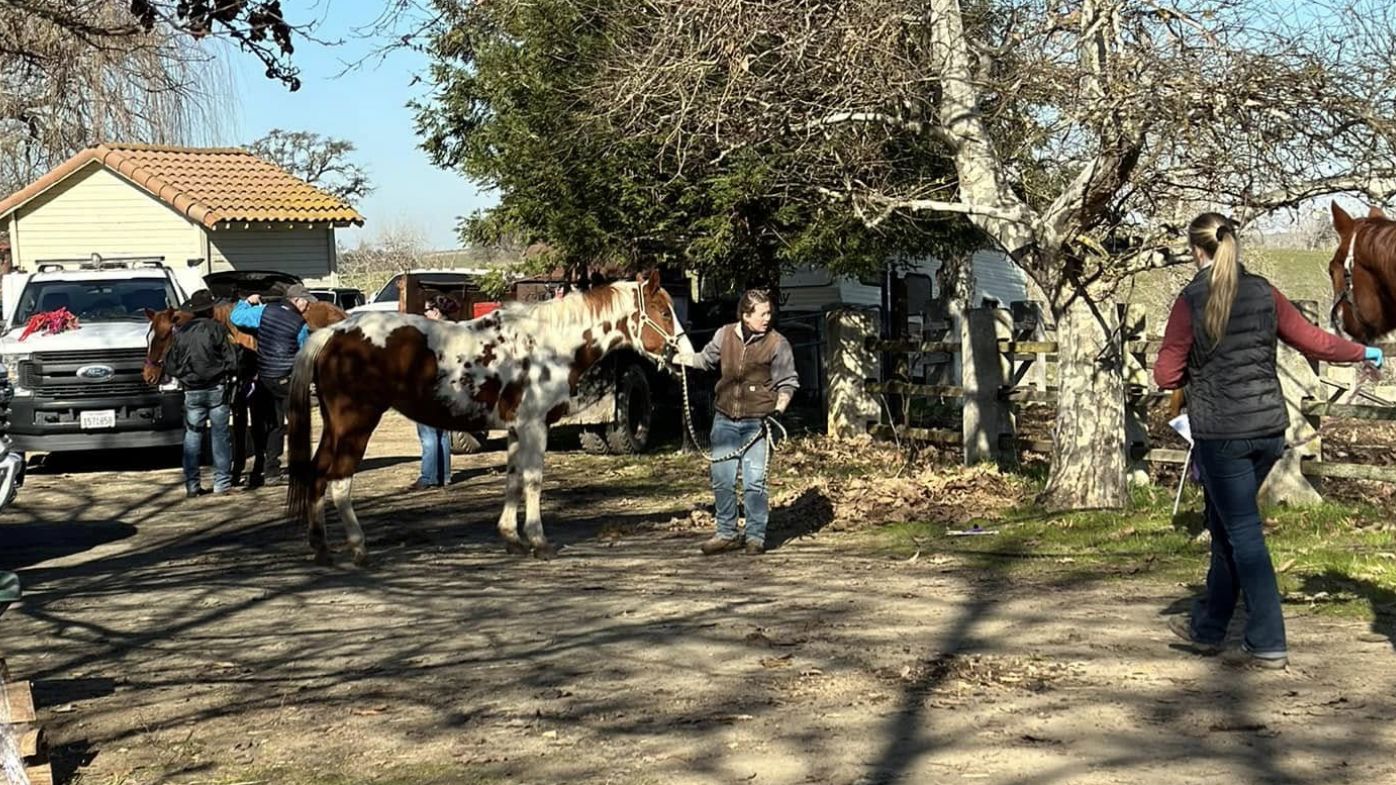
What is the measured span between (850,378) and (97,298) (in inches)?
351

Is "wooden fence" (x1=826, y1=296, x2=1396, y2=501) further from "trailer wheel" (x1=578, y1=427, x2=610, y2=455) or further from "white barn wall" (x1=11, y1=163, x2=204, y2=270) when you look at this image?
"white barn wall" (x1=11, y1=163, x2=204, y2=270)

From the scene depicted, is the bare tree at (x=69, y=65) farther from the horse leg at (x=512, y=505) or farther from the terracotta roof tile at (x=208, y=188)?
the terracotta roof tile at (x=208, y=188)

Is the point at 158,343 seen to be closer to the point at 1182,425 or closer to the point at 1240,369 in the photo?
the point at 1182,425

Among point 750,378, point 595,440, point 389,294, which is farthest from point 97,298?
point 389,294

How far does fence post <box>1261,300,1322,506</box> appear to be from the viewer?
38.0 feet

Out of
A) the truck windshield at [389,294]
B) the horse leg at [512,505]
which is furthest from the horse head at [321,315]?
the truck windshield at [389,294]

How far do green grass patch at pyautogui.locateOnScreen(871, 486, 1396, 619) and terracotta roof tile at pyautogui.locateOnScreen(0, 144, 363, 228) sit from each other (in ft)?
74.5

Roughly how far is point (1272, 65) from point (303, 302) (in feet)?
30.6

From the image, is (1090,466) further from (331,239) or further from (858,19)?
(331,239)

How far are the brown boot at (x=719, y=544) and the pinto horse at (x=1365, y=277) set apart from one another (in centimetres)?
480

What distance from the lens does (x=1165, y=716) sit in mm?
6109

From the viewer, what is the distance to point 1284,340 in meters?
6.94

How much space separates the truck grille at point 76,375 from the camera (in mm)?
16875

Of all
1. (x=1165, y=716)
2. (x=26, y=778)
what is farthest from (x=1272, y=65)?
(x=26, y=778)
